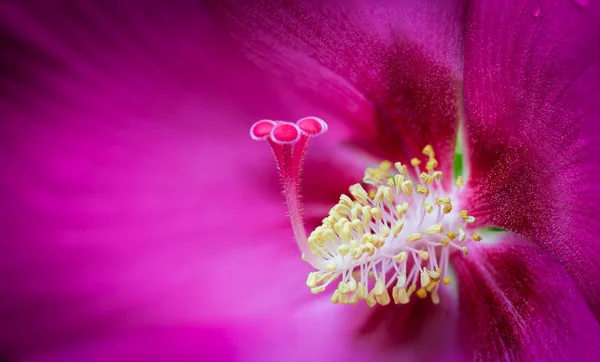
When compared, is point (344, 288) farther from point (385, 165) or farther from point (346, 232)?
point (385, 165)

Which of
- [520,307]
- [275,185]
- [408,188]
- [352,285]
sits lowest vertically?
[520,307]

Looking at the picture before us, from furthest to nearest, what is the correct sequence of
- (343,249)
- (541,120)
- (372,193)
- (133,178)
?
1. (133,178)
2. (372,193)
3. (343,249)
4. (541,120)

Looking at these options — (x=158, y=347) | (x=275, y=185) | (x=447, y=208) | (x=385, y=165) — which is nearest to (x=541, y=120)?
(x=447, y=208)

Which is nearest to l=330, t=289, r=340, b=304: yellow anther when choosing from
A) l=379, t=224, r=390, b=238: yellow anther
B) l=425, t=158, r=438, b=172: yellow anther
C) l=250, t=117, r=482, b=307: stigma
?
l=250, t=117, r=482, b=307: stigma

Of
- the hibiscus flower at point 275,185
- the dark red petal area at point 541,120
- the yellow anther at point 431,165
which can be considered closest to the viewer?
the dark red petal area at point 541,120

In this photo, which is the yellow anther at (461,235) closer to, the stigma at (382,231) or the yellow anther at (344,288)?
the stigma at (382,231)

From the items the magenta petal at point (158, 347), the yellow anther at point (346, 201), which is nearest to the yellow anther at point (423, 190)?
the yellow anther at point (346, 201)
